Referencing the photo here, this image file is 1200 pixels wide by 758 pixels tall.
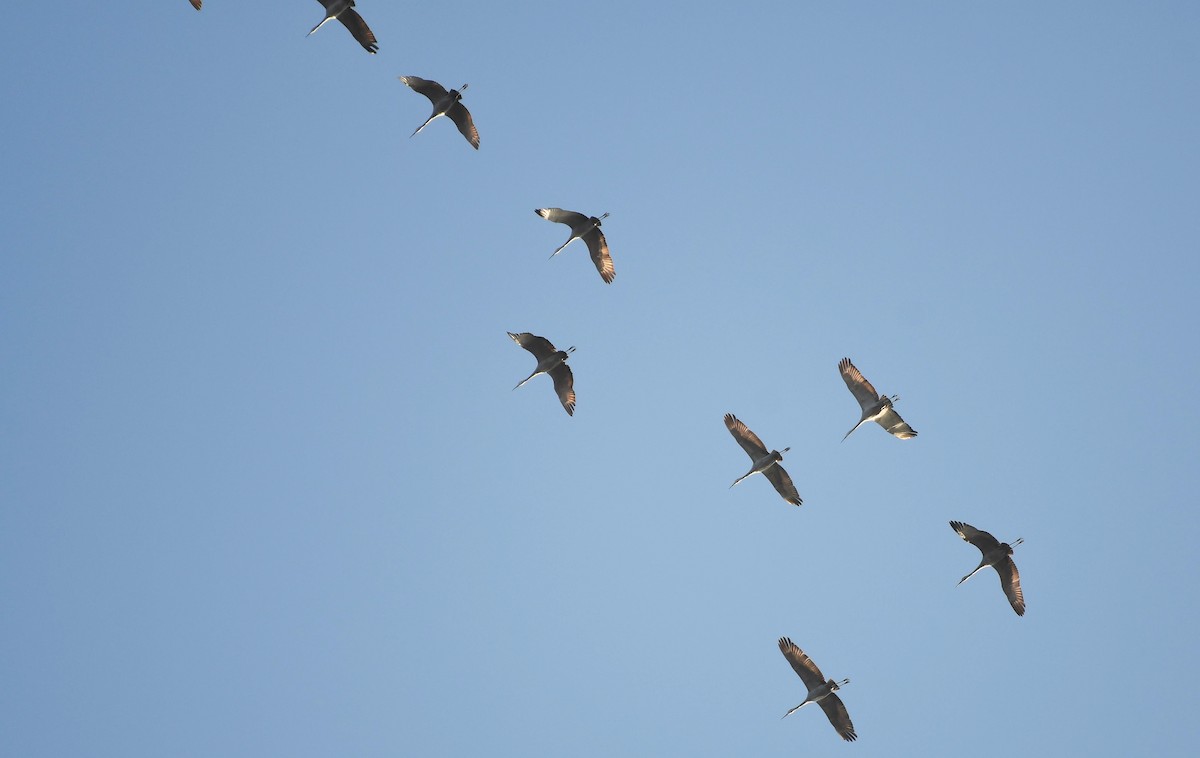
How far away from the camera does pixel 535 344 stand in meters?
37.9

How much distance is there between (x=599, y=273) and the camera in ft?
128

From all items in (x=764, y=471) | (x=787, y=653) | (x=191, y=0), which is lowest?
(x=787, y=653)

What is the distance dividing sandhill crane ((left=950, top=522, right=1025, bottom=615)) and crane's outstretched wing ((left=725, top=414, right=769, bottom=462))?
19.2 feet

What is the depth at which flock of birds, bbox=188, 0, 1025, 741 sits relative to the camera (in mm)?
37094

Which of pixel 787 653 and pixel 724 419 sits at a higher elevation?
pixel 724 419

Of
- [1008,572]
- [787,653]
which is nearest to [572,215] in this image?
[787,653]

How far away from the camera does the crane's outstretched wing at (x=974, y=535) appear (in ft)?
125

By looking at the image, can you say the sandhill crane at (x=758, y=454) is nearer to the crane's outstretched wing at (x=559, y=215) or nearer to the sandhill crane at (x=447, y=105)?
the crane's outstretched wing at (x=559, y=215)

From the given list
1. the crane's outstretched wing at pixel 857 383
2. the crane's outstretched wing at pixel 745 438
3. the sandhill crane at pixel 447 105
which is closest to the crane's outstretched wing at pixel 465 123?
the sandhill crane at pixel 447 105

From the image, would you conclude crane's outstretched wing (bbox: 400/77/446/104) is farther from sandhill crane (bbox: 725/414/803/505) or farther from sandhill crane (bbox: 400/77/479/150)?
sandhill crane (bbox: 725/414/803/505)

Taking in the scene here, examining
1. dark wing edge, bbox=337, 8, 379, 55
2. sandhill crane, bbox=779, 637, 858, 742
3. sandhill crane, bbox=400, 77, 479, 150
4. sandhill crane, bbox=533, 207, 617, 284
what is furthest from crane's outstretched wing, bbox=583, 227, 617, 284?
sandhill crane, bbox=779, 637, 858, 742

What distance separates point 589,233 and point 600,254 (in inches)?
28.2

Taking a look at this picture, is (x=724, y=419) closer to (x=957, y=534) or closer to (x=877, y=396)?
(x=877, y=396)

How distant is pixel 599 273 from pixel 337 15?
408 inches
